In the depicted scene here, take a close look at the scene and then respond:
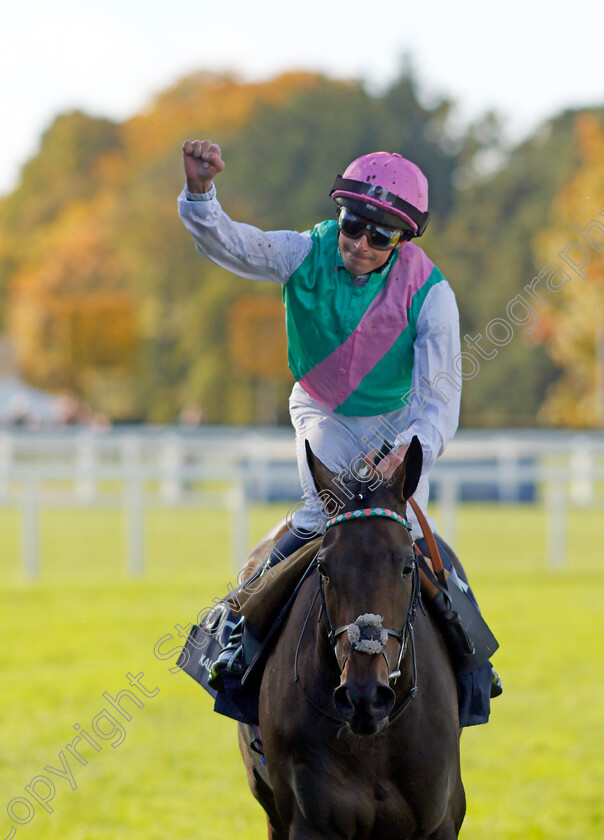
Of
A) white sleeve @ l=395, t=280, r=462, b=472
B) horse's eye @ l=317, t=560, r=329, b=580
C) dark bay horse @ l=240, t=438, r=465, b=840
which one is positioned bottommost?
dark bay horse @ l=240, t=438, r=465, b=840

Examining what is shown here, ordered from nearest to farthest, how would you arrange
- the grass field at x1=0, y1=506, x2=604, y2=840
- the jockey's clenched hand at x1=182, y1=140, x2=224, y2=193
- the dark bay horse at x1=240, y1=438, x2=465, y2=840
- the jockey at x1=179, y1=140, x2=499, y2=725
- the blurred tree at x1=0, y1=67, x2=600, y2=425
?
the dark bay horse at x1=240, y1=438, x2=465, y2=840 < the jockey's clenched hand at x1=182, y1=140, x2=224, y2=193 < the jockey at x1=179, y1=140, x2=499, y2=725 < the grass field at x1=0, y1=506, x2=604, y2=840 < the blurred tree at x1=0, y1=67, x2=600, y2=425

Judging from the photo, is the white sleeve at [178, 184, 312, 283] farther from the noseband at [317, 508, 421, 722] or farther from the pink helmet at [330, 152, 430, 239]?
the noseband at [317, 508, 421, 722]

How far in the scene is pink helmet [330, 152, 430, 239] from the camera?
378cm

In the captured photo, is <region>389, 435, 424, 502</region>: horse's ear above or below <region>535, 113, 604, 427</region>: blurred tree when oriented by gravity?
below

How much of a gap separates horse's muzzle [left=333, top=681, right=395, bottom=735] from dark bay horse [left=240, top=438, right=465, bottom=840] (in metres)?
0.04

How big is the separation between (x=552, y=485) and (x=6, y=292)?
173 ft

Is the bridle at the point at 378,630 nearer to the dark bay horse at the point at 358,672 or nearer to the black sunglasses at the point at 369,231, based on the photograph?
the dark bay horse at the point at 358,672

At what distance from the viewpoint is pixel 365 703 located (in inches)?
117

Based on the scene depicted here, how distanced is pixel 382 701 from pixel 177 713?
5.69 m

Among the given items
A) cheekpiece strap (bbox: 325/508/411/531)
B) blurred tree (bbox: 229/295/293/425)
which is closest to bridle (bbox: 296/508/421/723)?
cheekpiece strap (bbox: 325/508/411/531)

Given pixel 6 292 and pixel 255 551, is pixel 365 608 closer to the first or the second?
pixel 255 551

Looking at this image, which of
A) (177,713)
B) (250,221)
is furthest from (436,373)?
(250,221)

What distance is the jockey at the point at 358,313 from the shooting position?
3773 mm

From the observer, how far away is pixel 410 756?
11.5 ft
